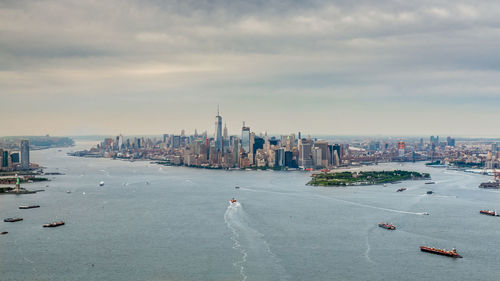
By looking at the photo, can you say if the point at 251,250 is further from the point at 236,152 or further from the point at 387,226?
the point at 236,152

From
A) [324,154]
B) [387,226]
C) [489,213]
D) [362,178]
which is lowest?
[387,226]

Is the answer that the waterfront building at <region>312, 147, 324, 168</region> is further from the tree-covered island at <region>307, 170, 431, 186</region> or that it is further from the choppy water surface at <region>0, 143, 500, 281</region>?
the choppy water surface at <region>0, 143, 500, 281</region>

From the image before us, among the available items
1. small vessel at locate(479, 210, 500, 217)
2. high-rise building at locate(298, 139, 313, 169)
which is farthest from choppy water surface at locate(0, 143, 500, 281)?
high-rise building at locate(298, 139, 313, 169)

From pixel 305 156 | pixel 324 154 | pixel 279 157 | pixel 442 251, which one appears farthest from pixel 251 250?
pixel 324 154

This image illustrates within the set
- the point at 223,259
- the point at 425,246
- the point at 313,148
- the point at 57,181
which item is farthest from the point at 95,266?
the point at 313,148

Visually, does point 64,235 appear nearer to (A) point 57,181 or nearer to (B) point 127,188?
(B) point 127,188

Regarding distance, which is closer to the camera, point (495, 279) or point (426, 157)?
point (495, 279)

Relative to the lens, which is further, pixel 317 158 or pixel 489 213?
pixel 317 158
